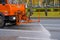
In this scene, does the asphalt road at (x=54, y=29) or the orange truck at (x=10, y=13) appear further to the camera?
the orange truck at (x=10, y=13)

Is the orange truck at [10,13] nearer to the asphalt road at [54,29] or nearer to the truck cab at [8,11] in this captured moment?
the truck cab at [8,11]

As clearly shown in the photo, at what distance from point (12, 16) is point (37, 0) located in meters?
21.9

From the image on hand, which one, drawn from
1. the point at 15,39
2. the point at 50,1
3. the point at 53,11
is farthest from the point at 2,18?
the point at 50,1

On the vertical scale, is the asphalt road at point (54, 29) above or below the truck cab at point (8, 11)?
below

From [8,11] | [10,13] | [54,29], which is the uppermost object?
[8,11]

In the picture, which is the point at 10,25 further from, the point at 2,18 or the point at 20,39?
the point at 20,39

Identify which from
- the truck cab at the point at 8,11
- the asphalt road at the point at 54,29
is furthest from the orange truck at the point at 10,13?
the asphalt road at the point at 54,29

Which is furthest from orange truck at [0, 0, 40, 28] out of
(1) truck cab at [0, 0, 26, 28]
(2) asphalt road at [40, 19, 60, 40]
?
(2) asphalt road at [40, 19, 60, 40]

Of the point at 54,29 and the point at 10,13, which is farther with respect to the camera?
the point at 10,13

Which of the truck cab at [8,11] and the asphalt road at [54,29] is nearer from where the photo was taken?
the asphalt road at [54,29]

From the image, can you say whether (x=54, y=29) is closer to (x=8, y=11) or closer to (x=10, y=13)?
(x=10, y=13)

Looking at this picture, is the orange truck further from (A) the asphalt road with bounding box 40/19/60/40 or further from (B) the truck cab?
(A) the asphalt road with bounding box 40/19/60/40

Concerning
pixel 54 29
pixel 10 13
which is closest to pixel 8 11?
pixel 10 13

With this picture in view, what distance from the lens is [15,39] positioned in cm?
1030
